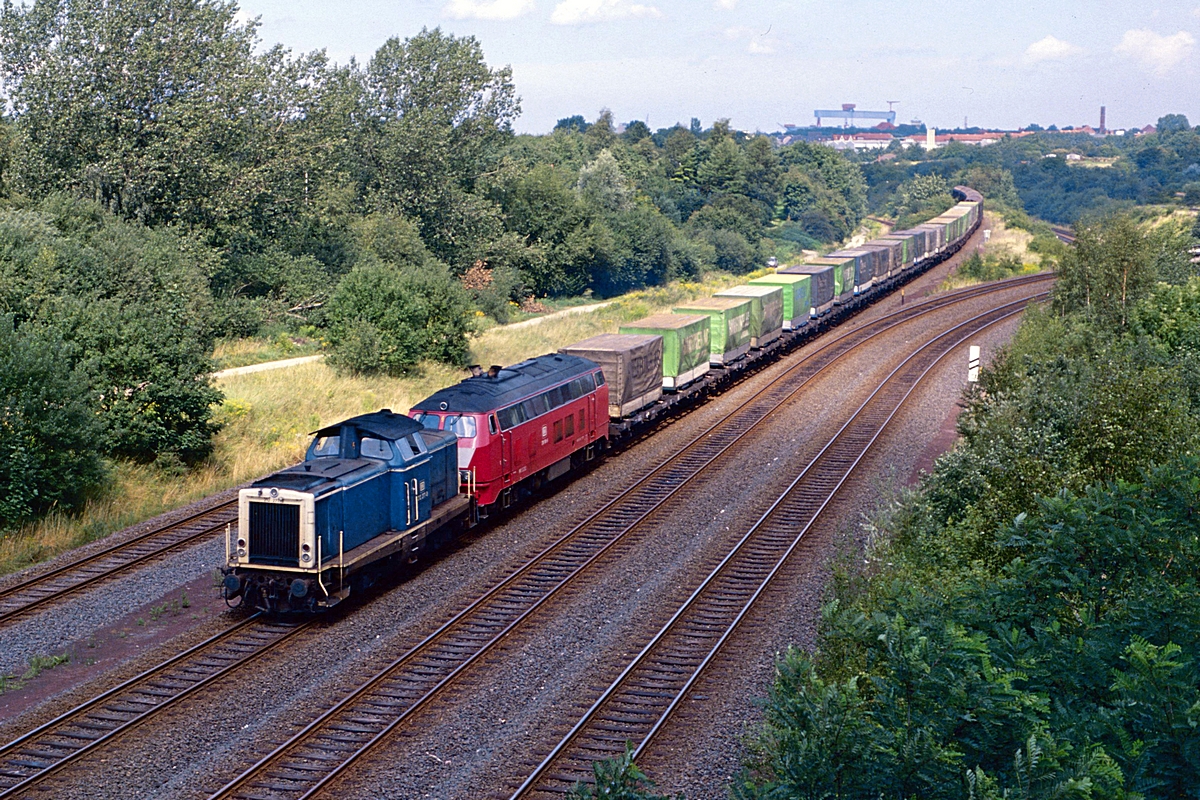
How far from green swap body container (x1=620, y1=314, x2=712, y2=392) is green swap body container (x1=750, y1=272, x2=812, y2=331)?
1051 cm

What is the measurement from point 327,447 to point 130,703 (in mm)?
5905

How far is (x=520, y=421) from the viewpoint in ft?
78.0

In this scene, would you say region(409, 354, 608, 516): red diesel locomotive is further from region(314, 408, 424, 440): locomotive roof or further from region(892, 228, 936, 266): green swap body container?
region(892, 228, 936, 266): green swap body container

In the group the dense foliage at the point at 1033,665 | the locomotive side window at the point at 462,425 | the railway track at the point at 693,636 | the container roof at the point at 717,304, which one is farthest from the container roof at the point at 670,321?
the dense foliage at the point at 1033,665

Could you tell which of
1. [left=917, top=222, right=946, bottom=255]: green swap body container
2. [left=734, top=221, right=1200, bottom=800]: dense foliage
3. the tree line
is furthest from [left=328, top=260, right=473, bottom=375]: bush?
[left=917, top=222, right=946, bottom=255]: green swap body container

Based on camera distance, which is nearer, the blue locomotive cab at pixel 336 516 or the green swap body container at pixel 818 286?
the blue locomotive cab at pixel 336 516

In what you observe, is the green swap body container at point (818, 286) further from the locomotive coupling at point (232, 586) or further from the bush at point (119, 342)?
the locomotive coupling at point (232, 586)

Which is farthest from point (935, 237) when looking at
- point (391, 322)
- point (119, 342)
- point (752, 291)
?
point (119, 342)

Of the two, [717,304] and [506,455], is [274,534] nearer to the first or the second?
[506,455]

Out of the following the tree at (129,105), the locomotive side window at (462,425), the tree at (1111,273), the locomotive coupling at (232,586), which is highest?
the tree at (129,105)

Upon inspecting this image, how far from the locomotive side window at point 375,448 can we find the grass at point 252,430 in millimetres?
7119

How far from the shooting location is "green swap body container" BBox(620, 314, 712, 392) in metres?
34.1

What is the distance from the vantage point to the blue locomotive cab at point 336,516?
17.3 m

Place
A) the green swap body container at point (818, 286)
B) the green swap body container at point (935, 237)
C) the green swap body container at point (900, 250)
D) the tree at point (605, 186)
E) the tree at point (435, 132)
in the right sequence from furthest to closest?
Result: 1. the tree at point (605, 186)
2. the green swap body container at point (935, 237)
3. the green swap body container at point (900, 250)
4. the tree at point (435, 132)
5. the green swap body container at point (818, 286)
